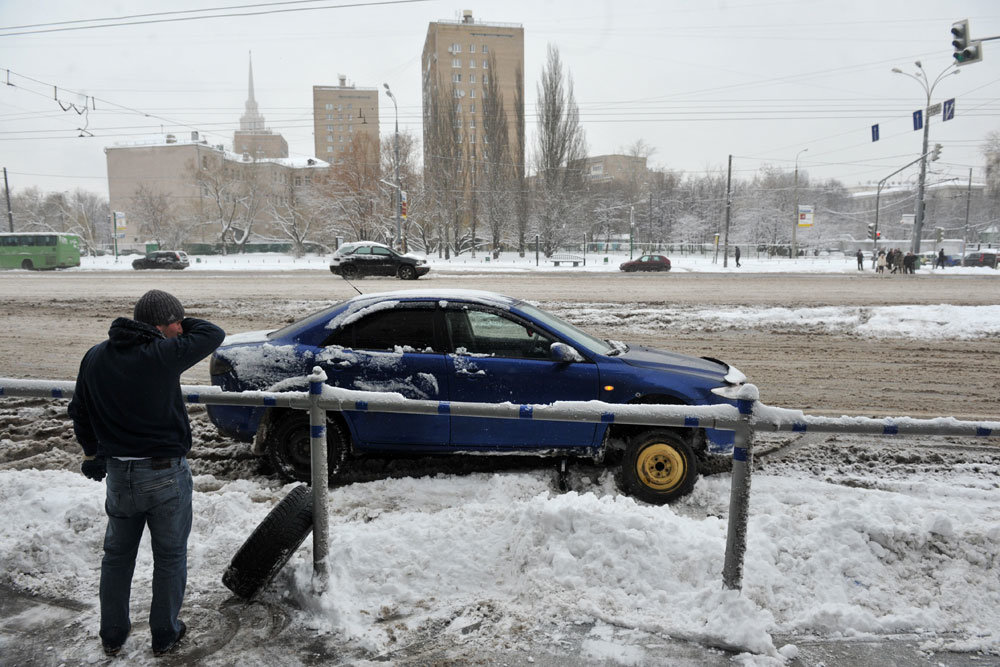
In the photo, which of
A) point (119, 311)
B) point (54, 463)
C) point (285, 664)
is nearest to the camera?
point (285, 664)

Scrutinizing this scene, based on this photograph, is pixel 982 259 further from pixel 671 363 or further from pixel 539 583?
pixel 539 583

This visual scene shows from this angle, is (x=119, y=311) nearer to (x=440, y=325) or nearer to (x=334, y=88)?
(x=440, y=325)

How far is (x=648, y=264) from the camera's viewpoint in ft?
137

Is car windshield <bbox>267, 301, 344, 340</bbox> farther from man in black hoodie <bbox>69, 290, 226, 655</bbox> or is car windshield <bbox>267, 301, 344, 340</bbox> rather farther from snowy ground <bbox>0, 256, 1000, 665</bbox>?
man in black hoodie <bbox>69, 290, 226, 655</bbox>

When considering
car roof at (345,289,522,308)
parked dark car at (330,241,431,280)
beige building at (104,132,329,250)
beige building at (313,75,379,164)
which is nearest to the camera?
car roof at (345,289,522,308)

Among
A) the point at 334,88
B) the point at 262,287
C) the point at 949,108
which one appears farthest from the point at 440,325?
the point at 334,88

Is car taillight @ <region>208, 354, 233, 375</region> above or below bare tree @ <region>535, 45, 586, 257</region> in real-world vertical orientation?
below

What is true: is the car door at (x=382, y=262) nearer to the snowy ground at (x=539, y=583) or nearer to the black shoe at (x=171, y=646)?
the snowy ground at (x=539, y=583)

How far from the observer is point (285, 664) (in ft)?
9.03

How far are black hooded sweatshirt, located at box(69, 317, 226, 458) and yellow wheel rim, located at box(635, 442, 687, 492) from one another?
3.19 meters

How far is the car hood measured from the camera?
4984mm

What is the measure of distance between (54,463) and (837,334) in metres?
12.7

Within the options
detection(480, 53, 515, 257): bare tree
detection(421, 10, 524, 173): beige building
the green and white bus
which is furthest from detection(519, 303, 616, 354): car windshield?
detection(421, 10, 524, 173): beige building

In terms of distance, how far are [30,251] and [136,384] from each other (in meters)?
47.2
